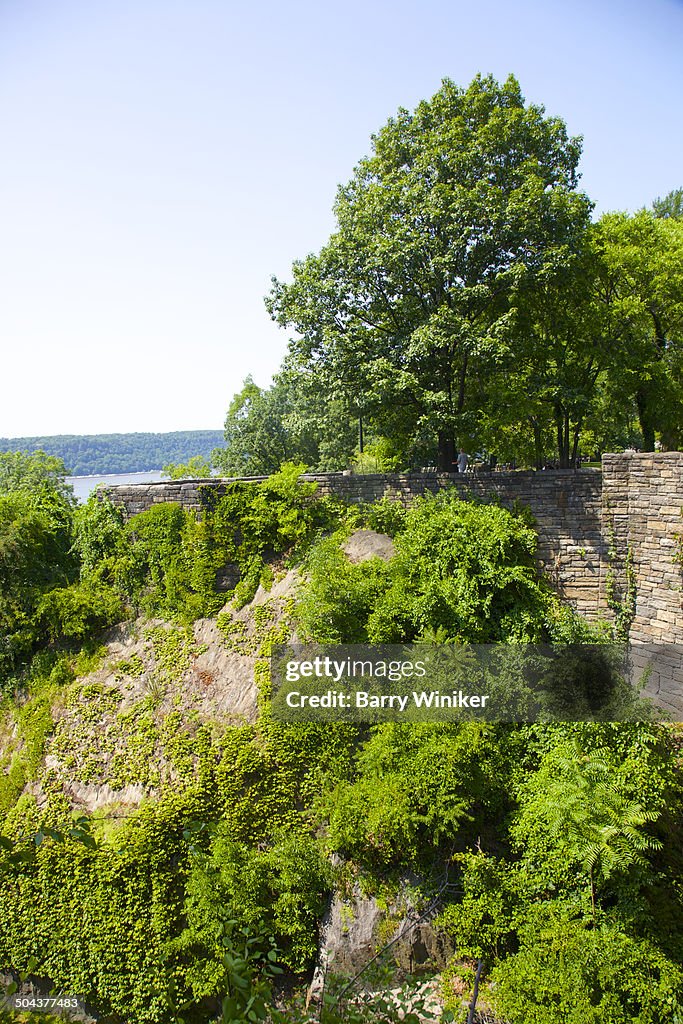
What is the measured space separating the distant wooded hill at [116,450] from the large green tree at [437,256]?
43563 millimetres

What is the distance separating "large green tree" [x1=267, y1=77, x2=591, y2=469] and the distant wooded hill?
1715 inches

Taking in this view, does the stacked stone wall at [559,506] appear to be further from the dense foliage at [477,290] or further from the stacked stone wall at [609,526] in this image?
the dense foliage at [477,290]

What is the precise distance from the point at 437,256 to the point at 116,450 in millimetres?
68416

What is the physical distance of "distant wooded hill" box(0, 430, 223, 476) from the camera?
6128 cm

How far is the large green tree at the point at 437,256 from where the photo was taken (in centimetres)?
1157

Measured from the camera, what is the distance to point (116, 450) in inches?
2899

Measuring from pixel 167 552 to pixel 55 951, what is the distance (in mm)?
6046

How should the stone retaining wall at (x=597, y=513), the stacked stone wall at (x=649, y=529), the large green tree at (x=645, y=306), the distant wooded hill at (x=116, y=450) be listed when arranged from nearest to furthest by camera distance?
the stacked stone wall at (x=649, y=529), the stone retaining wall at (x=597, y=513), the large green tree at (x=645, y=306), the distant wooded hill at (x=116, y=450)

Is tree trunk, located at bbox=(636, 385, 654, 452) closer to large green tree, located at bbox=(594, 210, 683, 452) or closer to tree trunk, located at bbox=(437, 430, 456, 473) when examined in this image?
large green tree, located at bbox=(594, 210, 683, 452)

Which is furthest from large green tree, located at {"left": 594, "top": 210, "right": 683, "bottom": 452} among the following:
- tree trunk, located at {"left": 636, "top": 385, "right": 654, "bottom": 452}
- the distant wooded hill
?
the distant wooded hill

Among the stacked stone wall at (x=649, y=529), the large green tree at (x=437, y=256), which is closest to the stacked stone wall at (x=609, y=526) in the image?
the stacked stone wall at (x=649, y=529)

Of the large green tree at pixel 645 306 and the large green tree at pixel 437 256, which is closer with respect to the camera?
the large green tree at pixel 437 256

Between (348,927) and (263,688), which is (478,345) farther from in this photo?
(348,927)

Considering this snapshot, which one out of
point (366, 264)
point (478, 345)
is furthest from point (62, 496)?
point (478, 345)
